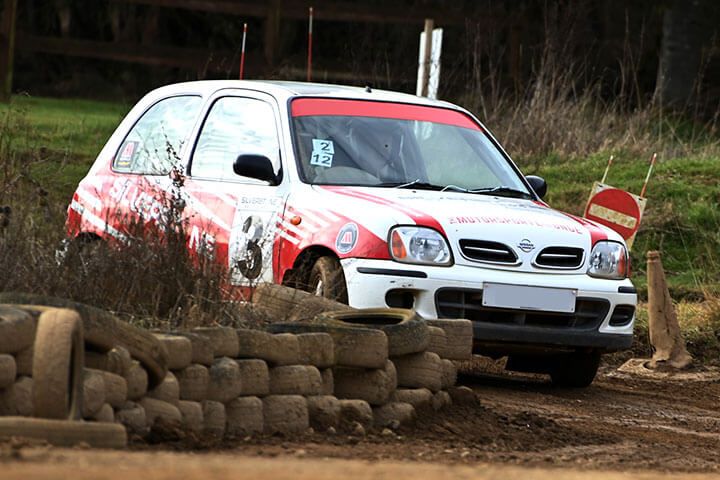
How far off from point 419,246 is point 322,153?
1.14 meters

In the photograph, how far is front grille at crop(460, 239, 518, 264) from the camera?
894cm

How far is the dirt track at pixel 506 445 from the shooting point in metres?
5.18

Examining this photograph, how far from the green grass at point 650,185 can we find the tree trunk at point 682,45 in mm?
9502

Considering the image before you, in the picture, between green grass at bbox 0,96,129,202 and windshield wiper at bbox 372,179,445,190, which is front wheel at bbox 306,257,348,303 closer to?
windshield wiper at bbox 372,179,445,190

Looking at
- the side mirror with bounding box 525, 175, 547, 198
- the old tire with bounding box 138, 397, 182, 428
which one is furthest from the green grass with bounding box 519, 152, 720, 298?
the old tire with bounding box 138, 397, 182, 428

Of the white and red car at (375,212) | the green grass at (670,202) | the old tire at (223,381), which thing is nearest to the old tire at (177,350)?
the old tire at (223,381)

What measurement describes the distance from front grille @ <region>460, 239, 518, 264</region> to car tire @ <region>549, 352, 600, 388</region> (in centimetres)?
105

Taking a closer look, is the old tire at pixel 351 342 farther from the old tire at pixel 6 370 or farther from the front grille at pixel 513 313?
the old tire at pixel 6 370

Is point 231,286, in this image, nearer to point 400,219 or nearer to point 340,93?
point 400,219

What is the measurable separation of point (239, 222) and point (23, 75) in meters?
23.6

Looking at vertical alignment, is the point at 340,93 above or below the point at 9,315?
above

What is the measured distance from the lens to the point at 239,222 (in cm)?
947

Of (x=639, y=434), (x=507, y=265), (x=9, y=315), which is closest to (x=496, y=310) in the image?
(x=507, y=265)

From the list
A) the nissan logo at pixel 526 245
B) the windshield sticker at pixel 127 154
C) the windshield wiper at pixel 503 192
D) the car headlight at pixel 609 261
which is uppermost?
the windshield sticker at pixel 127 154
